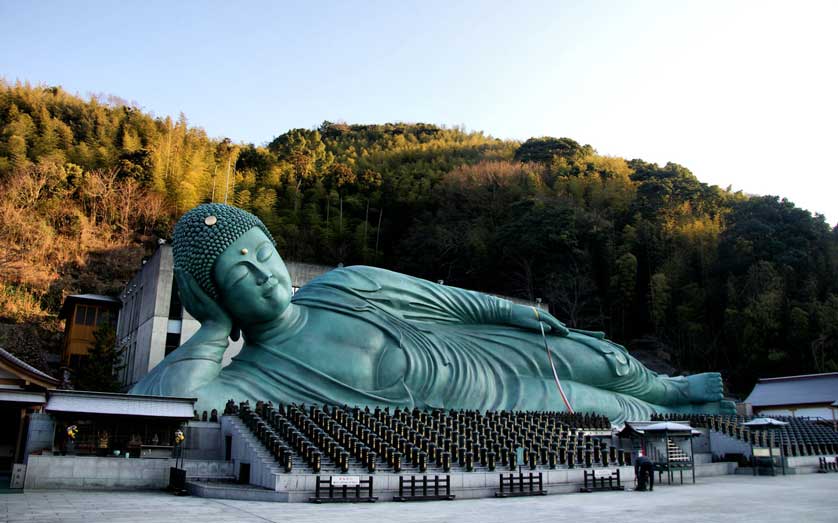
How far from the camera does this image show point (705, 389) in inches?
743

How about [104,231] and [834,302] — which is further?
[104,231]

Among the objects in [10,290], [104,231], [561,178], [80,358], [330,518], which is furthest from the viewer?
[561,178]

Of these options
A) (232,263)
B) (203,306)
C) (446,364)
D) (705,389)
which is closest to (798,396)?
(705,389)

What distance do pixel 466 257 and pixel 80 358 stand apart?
20.1m

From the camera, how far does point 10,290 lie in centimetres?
2911

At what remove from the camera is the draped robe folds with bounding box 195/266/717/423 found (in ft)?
48.4

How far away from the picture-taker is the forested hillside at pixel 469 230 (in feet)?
95.1

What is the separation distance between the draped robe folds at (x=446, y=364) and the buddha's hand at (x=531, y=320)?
0.59ft

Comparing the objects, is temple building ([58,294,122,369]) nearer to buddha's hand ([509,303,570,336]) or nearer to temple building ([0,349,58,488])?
temple building ([0,349,58,488])

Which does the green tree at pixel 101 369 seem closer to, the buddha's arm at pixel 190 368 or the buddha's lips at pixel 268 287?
the buddha's arm at pixel 190 368

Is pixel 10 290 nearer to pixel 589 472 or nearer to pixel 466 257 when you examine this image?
pixel 466 257

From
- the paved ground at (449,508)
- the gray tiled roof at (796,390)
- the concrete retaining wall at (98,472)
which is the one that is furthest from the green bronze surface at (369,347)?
the gray tiled roof at (796,390)

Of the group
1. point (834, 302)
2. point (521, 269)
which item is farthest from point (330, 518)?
point (521, 269)

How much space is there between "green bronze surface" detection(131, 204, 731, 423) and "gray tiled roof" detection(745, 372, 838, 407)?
23.1 ft
